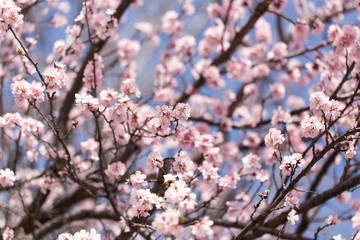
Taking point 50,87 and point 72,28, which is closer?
point 50,87

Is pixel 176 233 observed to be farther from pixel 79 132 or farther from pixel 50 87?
pixel 79 132

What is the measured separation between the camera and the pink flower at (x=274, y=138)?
319 cm

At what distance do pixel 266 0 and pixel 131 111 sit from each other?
6.95ft

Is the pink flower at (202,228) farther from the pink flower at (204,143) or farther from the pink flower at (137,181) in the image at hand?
the pink flower at (204,143)

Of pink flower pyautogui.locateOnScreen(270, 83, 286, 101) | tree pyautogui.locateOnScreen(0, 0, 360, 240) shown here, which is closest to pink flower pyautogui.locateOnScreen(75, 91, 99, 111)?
tree pyautogui.locateOnScreen(0, 0, 360, 240)

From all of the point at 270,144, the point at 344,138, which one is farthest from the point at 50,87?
the point at 344,138

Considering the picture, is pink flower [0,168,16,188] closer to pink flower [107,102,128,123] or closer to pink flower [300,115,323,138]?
pink flower [107,102,128,123]

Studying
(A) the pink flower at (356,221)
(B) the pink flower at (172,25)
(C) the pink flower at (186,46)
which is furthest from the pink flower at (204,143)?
(B) the pink flower at (172,25)

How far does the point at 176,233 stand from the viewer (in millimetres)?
2166

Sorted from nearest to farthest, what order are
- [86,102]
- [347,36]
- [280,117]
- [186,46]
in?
[86,102] → [347,36] → [280,117] → [186,46]

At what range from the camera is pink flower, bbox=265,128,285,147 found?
10.5 feet

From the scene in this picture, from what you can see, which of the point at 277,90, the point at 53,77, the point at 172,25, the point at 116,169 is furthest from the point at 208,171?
the point at 172,25

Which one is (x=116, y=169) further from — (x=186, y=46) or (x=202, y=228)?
(x=186, y=46)

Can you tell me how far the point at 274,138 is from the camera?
127 inches
